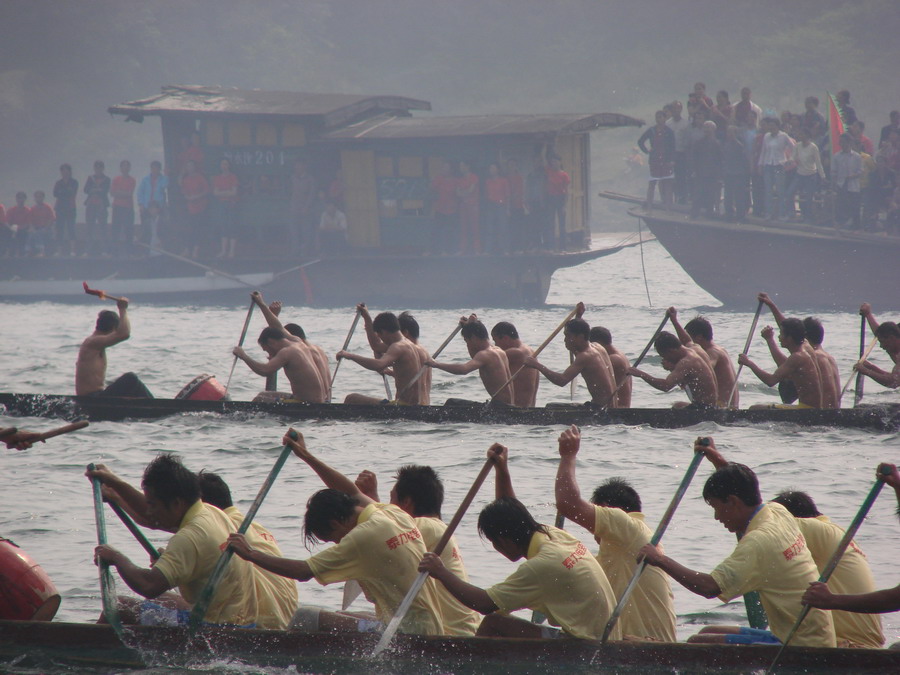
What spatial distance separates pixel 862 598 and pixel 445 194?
69.3 feet

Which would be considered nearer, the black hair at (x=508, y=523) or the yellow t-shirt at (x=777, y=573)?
the yellow t-shirt at (x=777, y=573)

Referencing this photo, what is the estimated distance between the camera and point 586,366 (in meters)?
12.3

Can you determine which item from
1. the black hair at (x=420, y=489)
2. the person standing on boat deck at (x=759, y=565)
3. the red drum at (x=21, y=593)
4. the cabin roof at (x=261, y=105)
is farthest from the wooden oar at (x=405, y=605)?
the cabin roof at (x=261, y=105)

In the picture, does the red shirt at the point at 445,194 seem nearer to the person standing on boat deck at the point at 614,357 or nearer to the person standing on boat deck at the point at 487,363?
the person standing on boat deck at the point at 487,363

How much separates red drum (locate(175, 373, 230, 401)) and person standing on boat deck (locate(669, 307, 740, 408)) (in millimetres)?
5473

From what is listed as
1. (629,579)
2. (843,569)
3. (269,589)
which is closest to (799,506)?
(843,569)

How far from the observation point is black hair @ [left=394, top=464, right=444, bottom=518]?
6707 millimetres

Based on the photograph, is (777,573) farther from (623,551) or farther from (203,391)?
(203,391)

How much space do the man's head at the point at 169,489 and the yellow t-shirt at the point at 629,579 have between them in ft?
7.43

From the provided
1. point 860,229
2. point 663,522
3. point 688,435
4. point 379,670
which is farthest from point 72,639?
point 860,229

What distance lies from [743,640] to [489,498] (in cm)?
509

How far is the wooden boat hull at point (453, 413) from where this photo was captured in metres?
12.2

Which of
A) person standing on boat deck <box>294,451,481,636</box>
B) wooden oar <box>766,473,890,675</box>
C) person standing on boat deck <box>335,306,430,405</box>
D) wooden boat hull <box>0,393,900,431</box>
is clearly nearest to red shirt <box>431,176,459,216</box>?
person standing on boat deck <box>335,306,430,405</box>

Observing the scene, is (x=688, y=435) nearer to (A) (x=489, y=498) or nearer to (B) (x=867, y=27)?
(A) (x=489, y=498)
